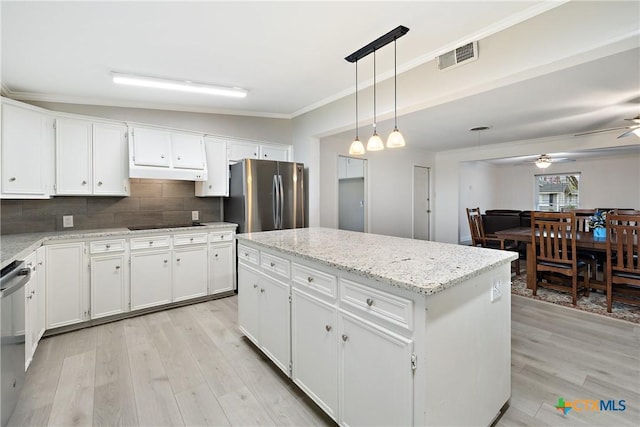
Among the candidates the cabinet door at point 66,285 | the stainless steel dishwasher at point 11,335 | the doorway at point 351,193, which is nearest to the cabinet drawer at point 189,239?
the cabinet door at point 66,285

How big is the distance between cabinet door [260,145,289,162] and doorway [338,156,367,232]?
98 cm

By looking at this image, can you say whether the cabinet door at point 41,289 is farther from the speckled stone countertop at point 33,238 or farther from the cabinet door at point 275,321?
the cabinet door at point 275,321

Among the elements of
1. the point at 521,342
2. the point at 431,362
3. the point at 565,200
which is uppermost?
the point at 565,200

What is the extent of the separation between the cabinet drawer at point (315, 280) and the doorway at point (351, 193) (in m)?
3.22

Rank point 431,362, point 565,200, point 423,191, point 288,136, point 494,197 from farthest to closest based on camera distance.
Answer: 1. point 494,197
2. point 565,200
3. point 423,191
4. point 288,136
5. point 431,362

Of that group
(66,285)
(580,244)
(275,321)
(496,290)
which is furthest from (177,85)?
(580,244)

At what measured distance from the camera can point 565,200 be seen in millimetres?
8750

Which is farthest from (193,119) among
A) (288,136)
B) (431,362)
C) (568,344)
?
(568,344)

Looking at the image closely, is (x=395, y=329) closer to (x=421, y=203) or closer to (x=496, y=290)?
(x=496, y=290)

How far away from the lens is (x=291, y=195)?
4176 mm

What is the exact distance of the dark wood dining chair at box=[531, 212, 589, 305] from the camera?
3431mm

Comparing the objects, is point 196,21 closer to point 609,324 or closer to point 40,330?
point 40,330

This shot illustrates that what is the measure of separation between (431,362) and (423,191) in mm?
6128

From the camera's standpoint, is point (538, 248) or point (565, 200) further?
point (565, 200)
